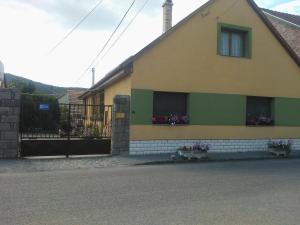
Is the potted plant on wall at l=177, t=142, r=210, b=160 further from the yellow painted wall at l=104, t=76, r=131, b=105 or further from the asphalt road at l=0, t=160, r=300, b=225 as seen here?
the yellow painted wall at l=104, t=76, r=131, b=105

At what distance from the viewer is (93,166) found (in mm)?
12070

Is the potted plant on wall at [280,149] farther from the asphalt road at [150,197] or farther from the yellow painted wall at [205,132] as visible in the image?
the asphalt road at [150,197]

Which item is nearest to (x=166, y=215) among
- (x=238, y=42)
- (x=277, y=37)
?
(x=238, y=42)

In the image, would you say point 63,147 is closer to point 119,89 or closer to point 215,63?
point 119,89

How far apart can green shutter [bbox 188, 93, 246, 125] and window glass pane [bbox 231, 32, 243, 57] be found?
1.87m

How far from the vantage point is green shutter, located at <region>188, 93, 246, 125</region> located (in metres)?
16.1

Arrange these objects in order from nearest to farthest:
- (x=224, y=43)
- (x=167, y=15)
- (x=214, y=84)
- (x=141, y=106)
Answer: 1. (x=141, y=106)
2. (x=214, y=84)
3. (x=224, y=43)
4. (x=167, y=15)

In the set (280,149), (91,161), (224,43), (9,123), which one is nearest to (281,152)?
(280,149)

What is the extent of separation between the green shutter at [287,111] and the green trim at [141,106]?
6.06 metres

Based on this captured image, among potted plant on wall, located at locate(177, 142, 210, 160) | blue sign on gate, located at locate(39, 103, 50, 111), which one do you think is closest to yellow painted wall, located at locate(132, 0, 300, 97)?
potted plant on wall, located at locate(177, 142, 210, 160)

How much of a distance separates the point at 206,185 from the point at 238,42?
983 centimetres

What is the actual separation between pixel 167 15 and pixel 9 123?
9.11 metres

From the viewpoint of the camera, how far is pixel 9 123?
43.1 feet

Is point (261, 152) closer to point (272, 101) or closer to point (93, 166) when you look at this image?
point (272, 101)
